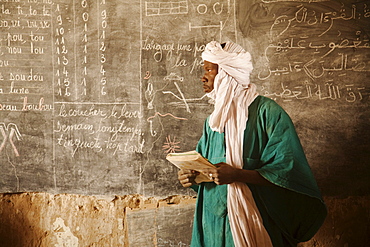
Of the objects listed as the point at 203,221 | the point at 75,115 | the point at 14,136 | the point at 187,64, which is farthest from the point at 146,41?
the point at 203,221

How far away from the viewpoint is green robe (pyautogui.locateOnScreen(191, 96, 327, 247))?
7.83 ft

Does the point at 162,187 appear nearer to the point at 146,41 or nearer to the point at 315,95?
the point at 146,41

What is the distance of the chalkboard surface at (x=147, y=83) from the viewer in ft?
11.7

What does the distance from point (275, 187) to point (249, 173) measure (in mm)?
255

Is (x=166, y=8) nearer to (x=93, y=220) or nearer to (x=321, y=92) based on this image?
(x=321, y=92)

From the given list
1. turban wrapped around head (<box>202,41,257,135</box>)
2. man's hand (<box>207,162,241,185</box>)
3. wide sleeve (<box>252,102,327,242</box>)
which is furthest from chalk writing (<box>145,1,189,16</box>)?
man's hand (<box>207,162,241,185</box>)

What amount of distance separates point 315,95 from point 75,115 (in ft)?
7.90

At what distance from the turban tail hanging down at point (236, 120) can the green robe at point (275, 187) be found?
55 millimetres

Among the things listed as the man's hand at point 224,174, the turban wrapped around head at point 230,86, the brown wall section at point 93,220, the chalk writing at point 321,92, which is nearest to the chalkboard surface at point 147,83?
the chalk writing at point 321,92

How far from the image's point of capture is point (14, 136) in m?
3.96

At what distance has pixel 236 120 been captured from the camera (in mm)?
2572

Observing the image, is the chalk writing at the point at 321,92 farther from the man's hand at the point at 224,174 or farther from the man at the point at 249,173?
the man's hand at the point at 224,174

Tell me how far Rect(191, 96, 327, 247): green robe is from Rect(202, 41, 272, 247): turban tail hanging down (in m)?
0.05

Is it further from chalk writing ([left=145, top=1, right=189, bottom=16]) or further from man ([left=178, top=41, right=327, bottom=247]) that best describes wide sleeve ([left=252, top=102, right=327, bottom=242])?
chalk writing ([left=145, top=1, right=189, bottom=16])
